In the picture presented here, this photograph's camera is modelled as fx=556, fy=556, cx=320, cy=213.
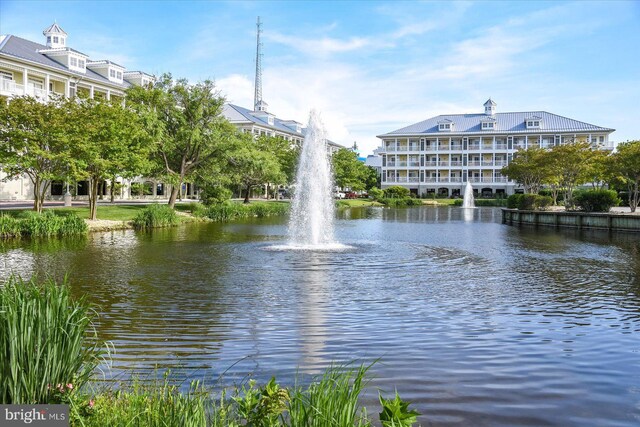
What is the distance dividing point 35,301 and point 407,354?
4.77 m

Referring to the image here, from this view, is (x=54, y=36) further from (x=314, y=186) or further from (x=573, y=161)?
(x=573, y=161)

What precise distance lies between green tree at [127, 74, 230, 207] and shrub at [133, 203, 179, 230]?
7.06 m

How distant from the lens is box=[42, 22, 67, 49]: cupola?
55750 millimetres

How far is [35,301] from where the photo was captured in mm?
5051

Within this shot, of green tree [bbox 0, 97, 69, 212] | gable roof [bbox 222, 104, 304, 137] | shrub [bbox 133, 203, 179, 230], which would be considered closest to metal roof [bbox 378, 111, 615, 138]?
gable roof [bbox 222, 104, 304, 137]

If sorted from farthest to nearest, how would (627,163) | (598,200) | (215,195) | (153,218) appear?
(215,195), (598,200), (627,163), (153,218)

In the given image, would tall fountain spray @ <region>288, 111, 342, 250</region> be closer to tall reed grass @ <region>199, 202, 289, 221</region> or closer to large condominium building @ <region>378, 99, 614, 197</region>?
tall reed grass @ <region>199, 202, 289, 221</region>

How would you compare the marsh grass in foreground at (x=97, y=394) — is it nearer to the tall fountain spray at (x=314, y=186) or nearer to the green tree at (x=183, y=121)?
the tall fountain spray at (x=314, y=186)

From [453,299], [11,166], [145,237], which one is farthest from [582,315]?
[11,166]

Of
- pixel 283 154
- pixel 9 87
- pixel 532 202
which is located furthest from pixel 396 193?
pixel 9 87

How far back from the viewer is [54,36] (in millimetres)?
56094

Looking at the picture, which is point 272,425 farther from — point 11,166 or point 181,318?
point 11,166

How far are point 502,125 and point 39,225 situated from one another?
84.0 meters

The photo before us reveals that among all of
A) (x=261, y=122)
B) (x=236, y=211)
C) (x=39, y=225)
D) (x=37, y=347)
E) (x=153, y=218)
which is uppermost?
(x=261, y=122)
